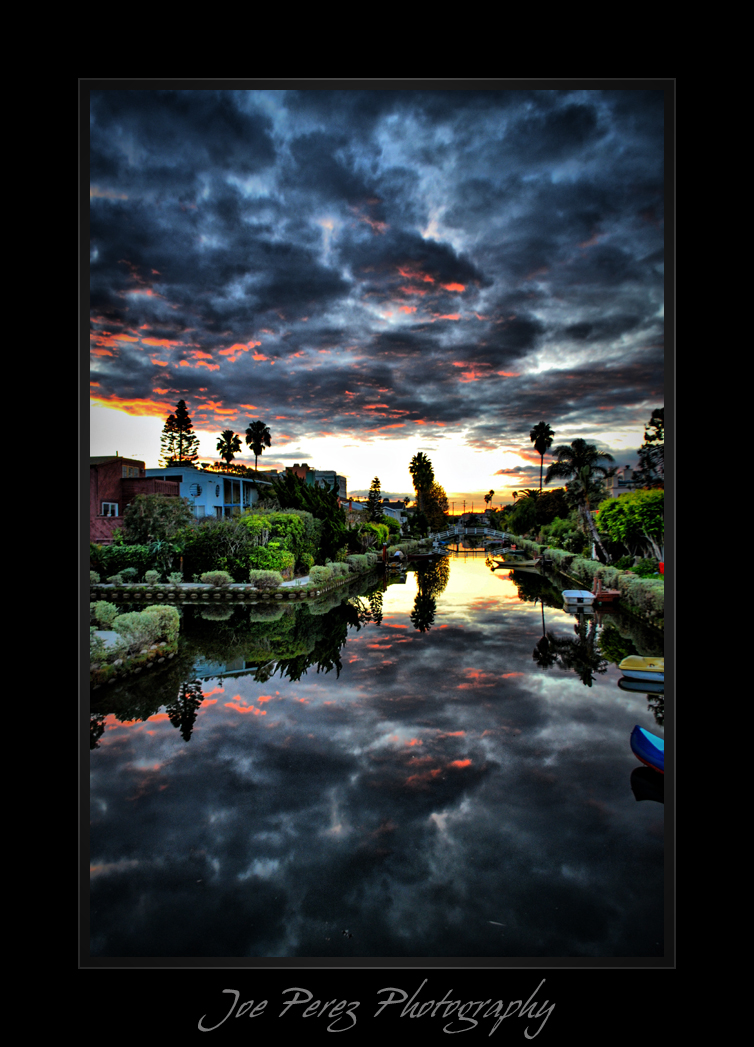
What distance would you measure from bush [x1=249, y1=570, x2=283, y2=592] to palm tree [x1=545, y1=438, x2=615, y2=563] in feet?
41.4

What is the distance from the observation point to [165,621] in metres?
10.2

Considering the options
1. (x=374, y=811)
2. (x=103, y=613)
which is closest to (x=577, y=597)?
(x=374, y=811)

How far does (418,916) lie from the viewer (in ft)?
10.4

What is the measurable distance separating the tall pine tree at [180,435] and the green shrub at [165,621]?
3716 millimetres

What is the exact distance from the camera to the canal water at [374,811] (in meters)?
3.03

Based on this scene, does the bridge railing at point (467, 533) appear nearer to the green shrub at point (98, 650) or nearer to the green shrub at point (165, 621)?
the green shrub at point (165, 621)

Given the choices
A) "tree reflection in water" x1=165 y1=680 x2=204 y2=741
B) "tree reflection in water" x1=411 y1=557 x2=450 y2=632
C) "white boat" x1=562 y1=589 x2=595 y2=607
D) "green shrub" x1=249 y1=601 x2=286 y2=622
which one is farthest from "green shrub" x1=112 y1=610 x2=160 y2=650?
"white boat" x1=562 y1=589 x2=595 y2=607

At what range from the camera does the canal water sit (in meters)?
3.03

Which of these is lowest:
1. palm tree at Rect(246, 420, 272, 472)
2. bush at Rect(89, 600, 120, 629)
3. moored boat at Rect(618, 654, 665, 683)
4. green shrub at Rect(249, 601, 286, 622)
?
green shrub at Rect(249, 601, 286, 622)

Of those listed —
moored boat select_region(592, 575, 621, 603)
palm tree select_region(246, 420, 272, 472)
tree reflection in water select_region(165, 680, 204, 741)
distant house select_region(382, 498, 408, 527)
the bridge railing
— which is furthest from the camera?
distant house select_region(382, 498, 408, 527)

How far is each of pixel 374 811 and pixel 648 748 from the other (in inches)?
123

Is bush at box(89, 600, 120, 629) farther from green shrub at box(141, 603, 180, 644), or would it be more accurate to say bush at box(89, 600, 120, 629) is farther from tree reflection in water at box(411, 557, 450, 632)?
tree reflection in water at box(411, 557, 450, 632)

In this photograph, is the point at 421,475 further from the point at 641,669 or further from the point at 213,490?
the point at 641,669
